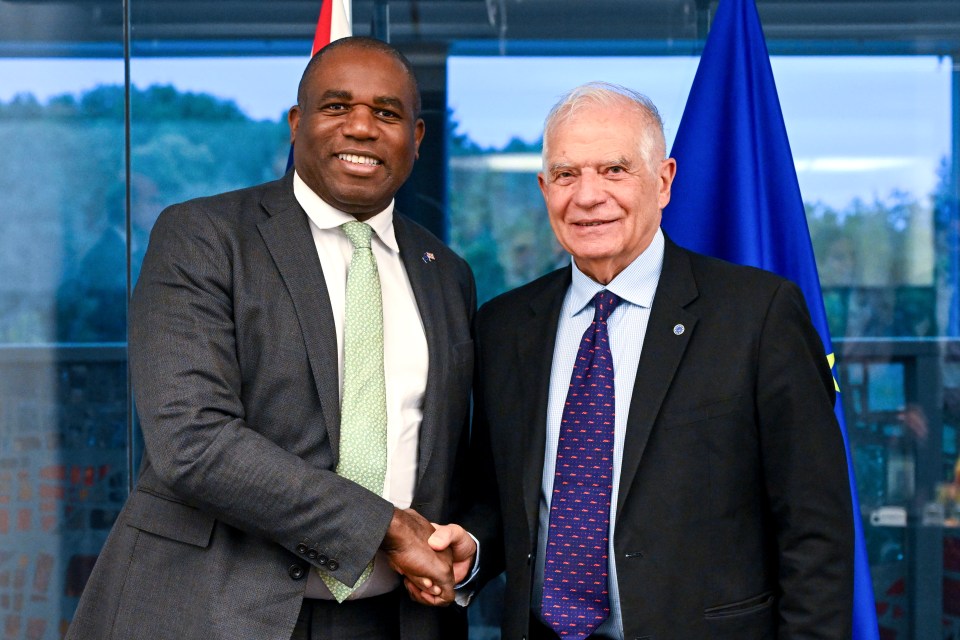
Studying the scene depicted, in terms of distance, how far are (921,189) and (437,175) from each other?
1.81m

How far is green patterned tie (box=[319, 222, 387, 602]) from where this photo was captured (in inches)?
87.2

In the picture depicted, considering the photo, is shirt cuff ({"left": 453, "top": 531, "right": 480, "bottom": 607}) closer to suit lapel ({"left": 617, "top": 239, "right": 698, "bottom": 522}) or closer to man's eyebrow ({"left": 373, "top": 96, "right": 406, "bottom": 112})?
suit lapel ({"left": 617, "top": 239, "right": 698, "bottom": 522})

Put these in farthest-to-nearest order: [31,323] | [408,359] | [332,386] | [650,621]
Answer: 1. [31,323]
2. [408,359]
3. [332,386]
4. [650,621]

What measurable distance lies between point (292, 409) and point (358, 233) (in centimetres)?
45

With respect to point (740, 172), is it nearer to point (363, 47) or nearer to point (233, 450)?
point (363, 47)

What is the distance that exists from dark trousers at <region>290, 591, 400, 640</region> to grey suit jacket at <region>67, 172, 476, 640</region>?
0.06 metres

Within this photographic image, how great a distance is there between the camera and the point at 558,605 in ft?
6.93

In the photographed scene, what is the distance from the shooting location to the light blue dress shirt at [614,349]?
6.99ft

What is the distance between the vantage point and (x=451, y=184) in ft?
13.2

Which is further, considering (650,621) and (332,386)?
(332,386)

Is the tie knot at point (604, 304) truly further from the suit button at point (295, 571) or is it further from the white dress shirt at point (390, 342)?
the suit button at point (295, 571)

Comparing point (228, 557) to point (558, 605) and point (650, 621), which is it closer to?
point (558, 605)

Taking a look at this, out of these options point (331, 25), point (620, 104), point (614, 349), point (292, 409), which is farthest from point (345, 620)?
point (331, 25)

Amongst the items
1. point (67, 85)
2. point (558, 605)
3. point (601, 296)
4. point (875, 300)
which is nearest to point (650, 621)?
point (558, 605)
